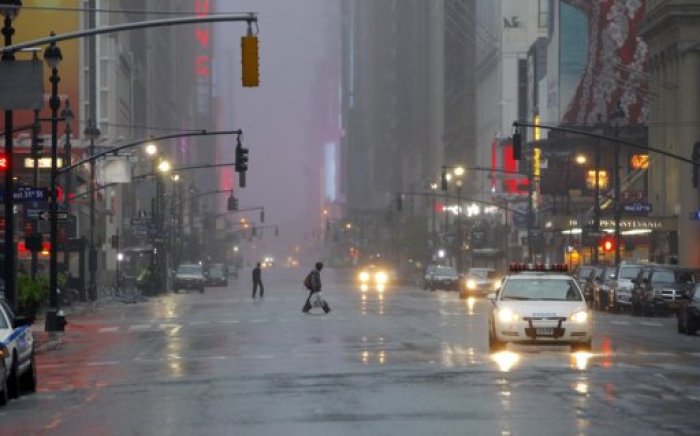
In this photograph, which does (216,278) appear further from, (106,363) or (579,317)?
(106,363)

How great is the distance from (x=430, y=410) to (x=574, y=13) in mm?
111503

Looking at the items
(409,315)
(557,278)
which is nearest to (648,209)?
(409,315)

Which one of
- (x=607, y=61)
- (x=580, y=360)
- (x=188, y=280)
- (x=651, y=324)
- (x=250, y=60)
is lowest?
(x=651, y=324)

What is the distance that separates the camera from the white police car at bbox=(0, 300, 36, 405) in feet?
70.9

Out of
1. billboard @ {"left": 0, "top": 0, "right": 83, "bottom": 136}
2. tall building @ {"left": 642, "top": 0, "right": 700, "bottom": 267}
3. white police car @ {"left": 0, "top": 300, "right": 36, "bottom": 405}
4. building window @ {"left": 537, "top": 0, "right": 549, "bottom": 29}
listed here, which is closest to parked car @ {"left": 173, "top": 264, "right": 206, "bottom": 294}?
billboard @ {"left": 0, "top": 0, "right": 83, "bottom": 136}

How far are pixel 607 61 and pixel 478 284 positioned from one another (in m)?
47.1

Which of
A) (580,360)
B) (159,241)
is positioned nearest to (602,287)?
(580,360)

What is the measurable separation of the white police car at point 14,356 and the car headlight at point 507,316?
10.8m

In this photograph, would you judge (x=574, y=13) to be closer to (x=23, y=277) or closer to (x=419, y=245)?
(x=419, y=245)

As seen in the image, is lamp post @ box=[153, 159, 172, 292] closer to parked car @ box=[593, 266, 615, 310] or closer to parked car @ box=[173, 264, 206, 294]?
parked car @ box=[173, 264, 206, 294]

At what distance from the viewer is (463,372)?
25750mm

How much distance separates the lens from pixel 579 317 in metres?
32.4

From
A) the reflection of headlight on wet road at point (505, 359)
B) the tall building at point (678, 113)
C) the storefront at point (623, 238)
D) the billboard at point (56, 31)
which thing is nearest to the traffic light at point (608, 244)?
the storefront at point (623, 238)

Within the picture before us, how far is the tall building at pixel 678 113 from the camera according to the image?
9494 centimetres
